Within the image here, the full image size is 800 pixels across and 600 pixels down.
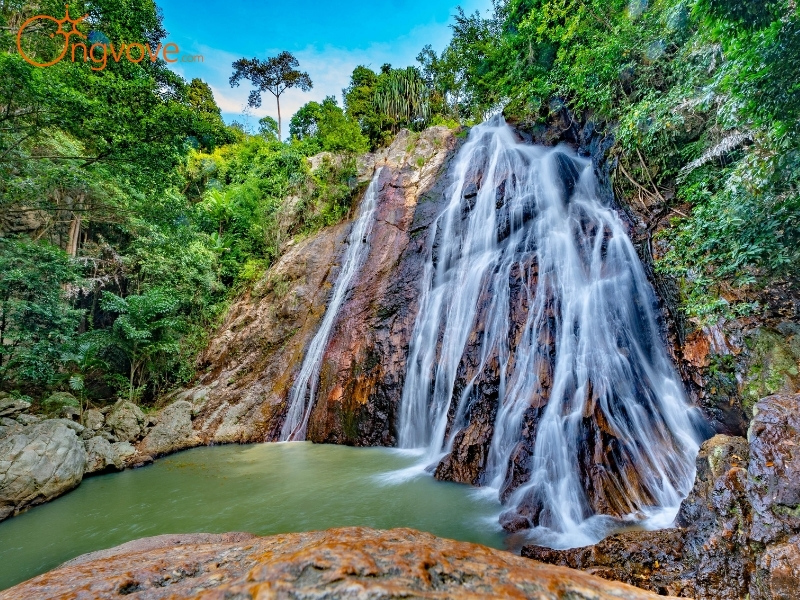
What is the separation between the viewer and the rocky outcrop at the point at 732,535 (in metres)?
2.35

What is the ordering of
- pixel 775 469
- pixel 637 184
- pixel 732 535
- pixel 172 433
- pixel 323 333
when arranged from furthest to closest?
1. pixel 323 333
2. pixel 172 433
3. pixel 637 184
4. pixel 732 535
5. pixel 775 469

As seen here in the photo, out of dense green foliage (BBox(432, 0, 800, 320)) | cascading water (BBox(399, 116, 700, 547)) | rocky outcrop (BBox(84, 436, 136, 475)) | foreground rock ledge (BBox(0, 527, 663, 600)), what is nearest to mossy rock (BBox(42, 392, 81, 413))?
rocky outcrop (BBox(84, 436, 136, 475))

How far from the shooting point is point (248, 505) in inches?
221

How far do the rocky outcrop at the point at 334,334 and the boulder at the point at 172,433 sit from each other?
307mm

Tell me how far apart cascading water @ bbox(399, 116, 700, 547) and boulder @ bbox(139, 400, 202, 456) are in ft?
19.2

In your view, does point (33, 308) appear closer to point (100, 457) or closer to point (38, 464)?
point (38, 464)

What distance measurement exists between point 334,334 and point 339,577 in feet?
30.6

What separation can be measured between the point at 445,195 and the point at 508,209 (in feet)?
10.0

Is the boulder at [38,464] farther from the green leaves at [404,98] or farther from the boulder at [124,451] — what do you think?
the green leaves at [404,98]

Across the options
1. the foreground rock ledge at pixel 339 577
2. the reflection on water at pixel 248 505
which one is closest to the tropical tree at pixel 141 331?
the reflection on water at pixel 248 505

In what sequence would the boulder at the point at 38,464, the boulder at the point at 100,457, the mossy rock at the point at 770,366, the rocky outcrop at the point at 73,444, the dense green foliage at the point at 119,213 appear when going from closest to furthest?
the mossy rock at the point at 770,366, the boulder at the point at 38,464, the rocky outcrop at the point at 73,444, the dense green foliage at the point at 119,213, the boulder at the point at 100,457

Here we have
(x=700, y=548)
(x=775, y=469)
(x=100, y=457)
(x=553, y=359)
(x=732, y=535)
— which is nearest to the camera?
(x=775, y=469)

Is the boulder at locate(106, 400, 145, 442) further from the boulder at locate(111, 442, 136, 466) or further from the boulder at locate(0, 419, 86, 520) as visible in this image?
the boulder at locate(0, 419, 86, 520)

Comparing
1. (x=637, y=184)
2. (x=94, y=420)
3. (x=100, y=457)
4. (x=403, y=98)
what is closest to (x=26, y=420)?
(x=100, y=457)
